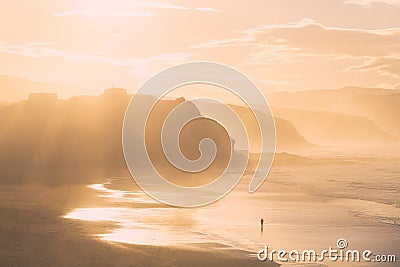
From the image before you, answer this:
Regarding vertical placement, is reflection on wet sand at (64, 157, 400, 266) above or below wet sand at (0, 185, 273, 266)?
above

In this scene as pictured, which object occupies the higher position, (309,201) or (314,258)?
(309,201)

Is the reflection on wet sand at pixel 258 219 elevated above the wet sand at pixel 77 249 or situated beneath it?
elevated above

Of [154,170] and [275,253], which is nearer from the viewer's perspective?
[275,253]

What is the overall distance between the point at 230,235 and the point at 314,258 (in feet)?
28.0

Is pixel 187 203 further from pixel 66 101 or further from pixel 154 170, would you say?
pixel 66 101

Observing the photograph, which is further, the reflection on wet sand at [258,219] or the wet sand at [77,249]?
the reflection on wet sand at [258,219]

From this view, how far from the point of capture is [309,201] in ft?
213

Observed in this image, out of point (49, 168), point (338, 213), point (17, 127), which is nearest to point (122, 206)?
point (338, 213)

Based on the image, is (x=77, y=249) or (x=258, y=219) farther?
(x=258, y=219)

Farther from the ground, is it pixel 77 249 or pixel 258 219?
pixel 258 219

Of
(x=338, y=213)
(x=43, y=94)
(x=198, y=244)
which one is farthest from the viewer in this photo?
(x=43, y=94)

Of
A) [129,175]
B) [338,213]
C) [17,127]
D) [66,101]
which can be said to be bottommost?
[338,213]

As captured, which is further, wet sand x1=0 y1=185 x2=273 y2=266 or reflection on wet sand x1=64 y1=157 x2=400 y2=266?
reflection on wet sand x1=64 y1=157 x2=400 y2=266

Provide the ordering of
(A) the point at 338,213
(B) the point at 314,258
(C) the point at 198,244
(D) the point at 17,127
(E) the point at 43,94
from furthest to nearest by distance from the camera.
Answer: (E) the point at 43,94
(D) the point at 17,127
(A) the point at 338,213
(C) the point at 198,244
(B) the point at 314,258
